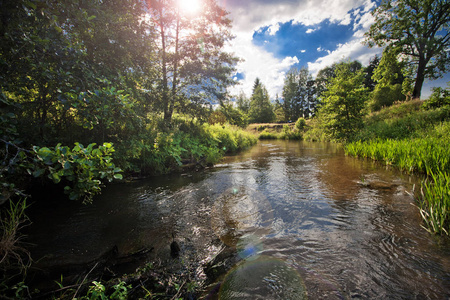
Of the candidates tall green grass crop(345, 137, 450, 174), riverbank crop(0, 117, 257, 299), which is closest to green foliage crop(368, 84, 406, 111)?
tall green grass crop(345, 137, 450, 174)

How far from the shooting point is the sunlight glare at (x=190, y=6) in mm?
10450

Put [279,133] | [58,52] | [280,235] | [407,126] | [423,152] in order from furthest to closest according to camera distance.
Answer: [279,133] → [407,126] → [423,152] → [280,235] → [58,52]

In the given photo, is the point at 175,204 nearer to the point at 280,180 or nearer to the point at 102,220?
the point at 102,220

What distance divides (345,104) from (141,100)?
16092mm

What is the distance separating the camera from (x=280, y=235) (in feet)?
11.4

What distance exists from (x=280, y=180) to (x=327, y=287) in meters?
5.04

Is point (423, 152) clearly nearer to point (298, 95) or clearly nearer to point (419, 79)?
point (419, 79)

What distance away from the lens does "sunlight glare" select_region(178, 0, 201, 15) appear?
10.4 metres

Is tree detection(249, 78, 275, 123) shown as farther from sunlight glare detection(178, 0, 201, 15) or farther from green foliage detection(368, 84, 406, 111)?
sunlight glare detection(178, 0, 201, 15)

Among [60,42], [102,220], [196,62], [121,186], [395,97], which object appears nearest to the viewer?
[60,42]

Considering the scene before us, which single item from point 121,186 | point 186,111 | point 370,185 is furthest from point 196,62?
point 370,185

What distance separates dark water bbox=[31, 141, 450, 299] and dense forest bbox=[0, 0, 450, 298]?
585mm

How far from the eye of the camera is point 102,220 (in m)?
4.01

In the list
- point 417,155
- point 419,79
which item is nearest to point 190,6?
point 417,155
